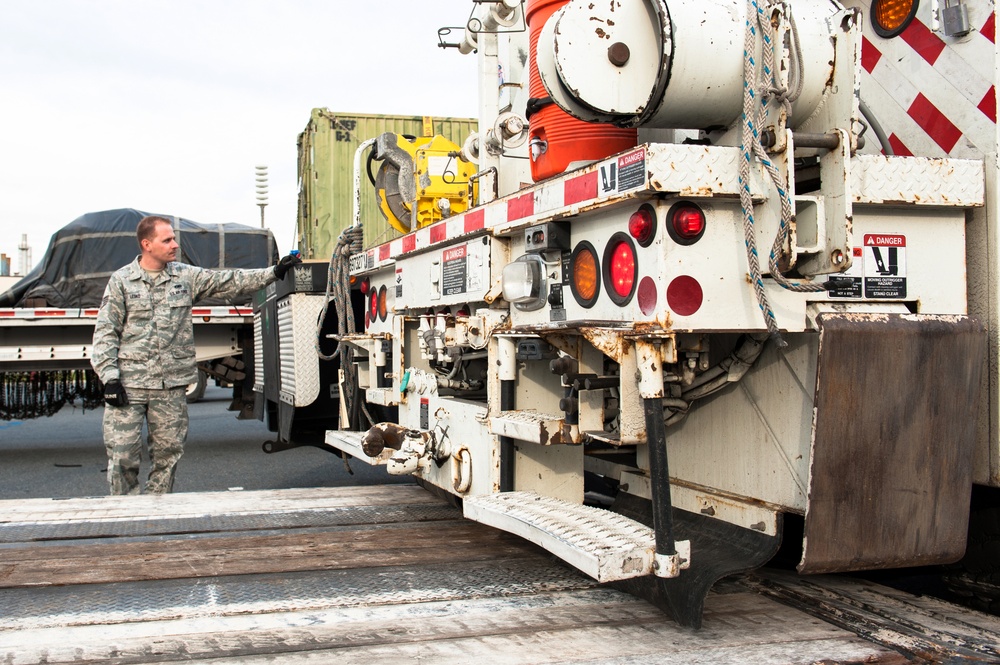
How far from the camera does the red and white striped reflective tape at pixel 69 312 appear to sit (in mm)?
9109

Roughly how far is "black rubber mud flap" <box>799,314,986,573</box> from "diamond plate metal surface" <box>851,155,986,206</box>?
345 mm

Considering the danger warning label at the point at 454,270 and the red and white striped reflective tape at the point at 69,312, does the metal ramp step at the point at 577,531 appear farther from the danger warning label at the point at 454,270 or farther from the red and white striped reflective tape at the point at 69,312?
the red and white striped reflective tape at the point at 69,312

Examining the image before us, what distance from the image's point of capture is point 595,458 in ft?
13.0

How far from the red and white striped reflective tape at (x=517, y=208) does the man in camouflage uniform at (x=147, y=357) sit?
125cm

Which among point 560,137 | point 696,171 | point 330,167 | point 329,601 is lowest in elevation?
point 329,601

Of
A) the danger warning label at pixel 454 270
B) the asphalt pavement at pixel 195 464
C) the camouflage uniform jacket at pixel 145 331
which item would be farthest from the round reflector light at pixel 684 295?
the asphalt pavement at pixel 195 464

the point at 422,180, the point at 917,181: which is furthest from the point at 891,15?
the point at 422,180

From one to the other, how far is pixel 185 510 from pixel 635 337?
2.53m

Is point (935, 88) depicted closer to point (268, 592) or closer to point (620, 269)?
point (620, 269)

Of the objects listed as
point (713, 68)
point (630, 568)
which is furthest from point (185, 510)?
point (713, 68)

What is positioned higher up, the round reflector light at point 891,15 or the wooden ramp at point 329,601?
the round reflector light at point 891,15

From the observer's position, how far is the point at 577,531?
271cm

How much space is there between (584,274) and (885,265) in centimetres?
88

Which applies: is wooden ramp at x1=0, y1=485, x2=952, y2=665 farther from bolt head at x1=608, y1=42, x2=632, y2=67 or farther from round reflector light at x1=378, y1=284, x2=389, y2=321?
bolt head at x1=608, y1=42, x2=632, y2=67
